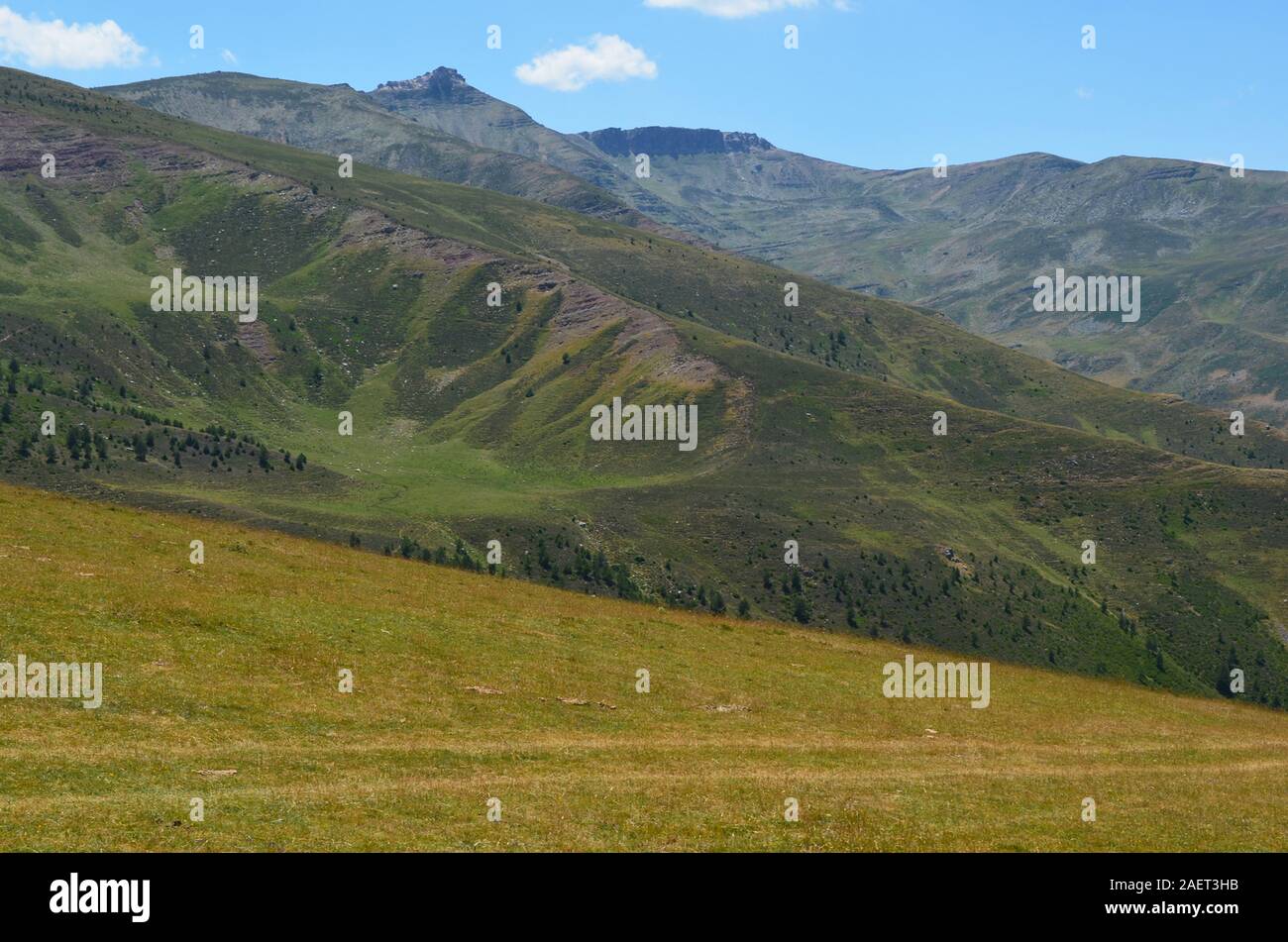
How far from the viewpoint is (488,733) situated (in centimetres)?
3344

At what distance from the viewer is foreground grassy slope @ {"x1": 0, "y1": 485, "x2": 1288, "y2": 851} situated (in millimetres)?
24359

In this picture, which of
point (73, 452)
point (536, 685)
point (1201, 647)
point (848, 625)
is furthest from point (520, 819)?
point (73, 452)

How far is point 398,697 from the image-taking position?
35219mm

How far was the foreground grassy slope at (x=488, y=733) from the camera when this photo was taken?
24.4 meters

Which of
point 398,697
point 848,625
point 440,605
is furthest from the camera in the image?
point 848,625

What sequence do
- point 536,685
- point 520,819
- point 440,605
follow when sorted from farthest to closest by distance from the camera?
point 440,605 → point 536,685 → point 520,819

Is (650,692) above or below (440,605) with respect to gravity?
below

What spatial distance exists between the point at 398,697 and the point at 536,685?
19.3ft
